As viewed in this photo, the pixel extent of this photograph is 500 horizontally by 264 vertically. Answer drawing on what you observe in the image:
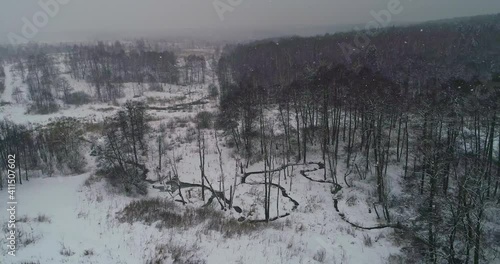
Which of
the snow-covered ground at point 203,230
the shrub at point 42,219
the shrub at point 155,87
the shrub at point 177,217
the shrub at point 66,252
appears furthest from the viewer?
the shrub at point 155,87

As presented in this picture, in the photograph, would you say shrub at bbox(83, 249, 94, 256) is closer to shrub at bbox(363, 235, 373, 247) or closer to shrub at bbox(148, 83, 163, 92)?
shrub at bbox(363, 235, 373, 247)

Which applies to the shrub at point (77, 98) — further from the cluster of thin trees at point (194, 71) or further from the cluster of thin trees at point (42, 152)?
the cluster of thin trees at point (42, 152)

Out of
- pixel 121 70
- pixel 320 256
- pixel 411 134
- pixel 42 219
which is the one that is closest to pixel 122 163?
pixel 42 219

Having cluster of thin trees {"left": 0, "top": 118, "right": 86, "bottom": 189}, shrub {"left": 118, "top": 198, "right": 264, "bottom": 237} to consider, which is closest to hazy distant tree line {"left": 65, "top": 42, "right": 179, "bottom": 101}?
cluster of thin trees {"left": 0, "top": 118, "right": 86, "bottom": 189}

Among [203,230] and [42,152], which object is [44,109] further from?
[203,230]

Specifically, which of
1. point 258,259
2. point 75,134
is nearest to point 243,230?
point 258,259

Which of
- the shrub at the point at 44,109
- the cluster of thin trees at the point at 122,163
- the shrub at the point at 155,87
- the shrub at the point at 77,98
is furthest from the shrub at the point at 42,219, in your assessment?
the shrub at the point at 155,87
